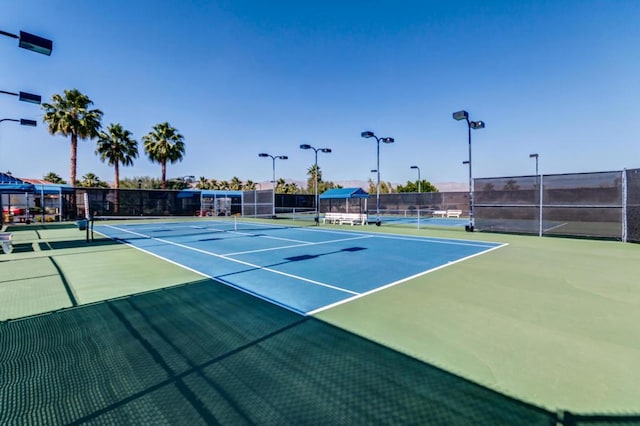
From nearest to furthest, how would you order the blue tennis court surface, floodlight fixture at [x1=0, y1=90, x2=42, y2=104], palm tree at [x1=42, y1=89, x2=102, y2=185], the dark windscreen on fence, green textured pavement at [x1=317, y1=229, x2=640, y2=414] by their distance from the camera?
green textured pavement at [x1=317, y1=229, x2=640, y2=414]
the blue tennis court surface
floodlight fixture at [x1=0, y1=90, x2=42, y2=104]
the dark windscreen on fence
palm tree at [x1=42, y1=89, x2=102, y2=185]

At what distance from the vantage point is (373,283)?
653 centimetres

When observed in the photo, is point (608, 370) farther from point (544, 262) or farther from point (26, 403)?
point (544, 262)

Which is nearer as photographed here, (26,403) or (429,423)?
(429,423)

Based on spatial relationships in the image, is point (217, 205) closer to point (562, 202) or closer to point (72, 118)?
point (72, 118)

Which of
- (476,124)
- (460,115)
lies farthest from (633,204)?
(460,115)

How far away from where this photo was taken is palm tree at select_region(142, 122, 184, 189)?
38.1 metres

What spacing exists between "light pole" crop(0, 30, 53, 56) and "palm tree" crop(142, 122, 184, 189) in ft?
110

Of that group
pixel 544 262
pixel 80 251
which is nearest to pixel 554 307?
pixel 544 262

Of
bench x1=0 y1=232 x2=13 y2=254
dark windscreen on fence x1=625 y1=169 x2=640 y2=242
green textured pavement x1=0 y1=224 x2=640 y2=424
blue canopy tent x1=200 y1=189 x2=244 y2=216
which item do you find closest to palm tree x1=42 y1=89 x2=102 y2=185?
blue canopy tent x1=200 y1=189 x2=244 y2=216

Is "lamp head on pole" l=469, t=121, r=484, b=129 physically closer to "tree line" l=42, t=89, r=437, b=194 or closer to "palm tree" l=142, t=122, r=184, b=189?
"tree line" l=42, t=89, r=437, b=194

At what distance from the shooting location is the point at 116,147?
115 feet

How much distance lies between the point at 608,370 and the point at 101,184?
6797cm

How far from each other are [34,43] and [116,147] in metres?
33.0

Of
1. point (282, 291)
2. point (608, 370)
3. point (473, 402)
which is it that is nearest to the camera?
Answer: point (473, 402)
